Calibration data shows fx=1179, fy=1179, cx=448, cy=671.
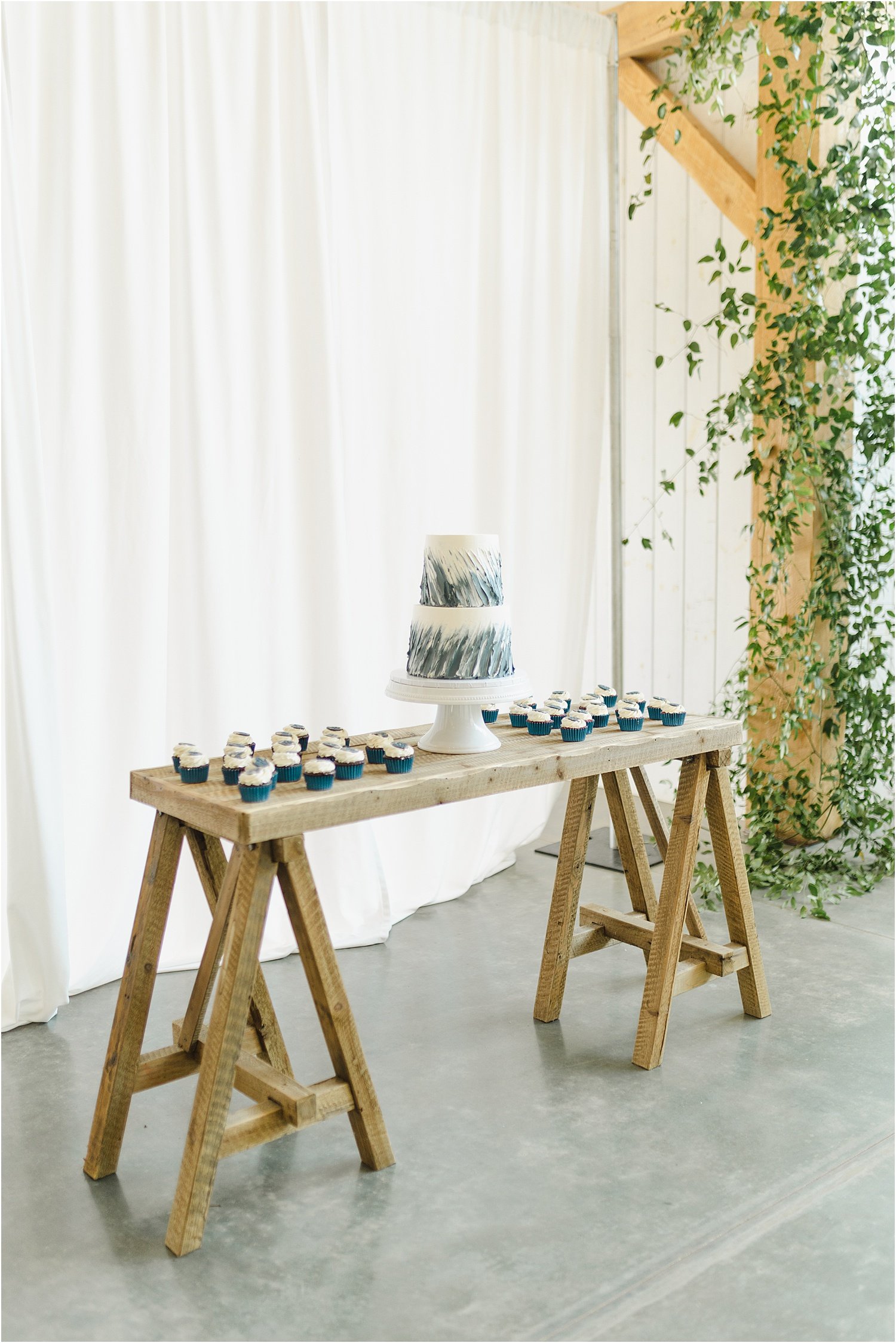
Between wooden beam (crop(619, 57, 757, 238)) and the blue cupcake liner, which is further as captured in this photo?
wooden beam (crop(619, 57, 757, 238))

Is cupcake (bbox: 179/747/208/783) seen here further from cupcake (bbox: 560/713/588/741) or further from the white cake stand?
cupcake (bbox: 560/713/588/741)

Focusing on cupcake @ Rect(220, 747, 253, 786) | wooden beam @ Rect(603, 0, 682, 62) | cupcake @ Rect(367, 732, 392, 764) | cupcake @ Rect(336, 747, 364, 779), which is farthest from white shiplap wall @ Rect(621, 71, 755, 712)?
cupcake @ Rect(220, 747, 253, 786)

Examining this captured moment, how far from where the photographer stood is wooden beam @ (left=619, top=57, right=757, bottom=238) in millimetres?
4031

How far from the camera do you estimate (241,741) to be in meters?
2.16

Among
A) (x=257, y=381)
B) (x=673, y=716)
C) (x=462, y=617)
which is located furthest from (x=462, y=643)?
(x=257, y=381)

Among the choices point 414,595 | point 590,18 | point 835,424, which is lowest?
point 414,595

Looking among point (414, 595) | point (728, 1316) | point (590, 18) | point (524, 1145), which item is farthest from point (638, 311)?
point (728, 1316)

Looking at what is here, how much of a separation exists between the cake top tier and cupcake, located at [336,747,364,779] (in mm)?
358

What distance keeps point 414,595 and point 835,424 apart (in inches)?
56.0

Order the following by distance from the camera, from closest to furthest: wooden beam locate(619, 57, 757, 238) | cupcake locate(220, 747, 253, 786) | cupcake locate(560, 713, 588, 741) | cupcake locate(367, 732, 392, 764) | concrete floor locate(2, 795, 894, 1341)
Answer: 1. concrete floor locate(2, 795, 894, 1341)
2. cupcake locate(220, 747, 253, 786)
3. cupcake locate(367, 732, 392, 764)
4. cupcake locate(560, 713, 588, 741)
5. wooden beam locate(619, 57, 757, 238)

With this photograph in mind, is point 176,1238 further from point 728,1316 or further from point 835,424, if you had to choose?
point 835,424

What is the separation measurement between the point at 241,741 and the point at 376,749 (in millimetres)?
249

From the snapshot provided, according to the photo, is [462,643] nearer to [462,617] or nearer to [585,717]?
[462,617]

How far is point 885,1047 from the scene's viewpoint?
258 centimetres
